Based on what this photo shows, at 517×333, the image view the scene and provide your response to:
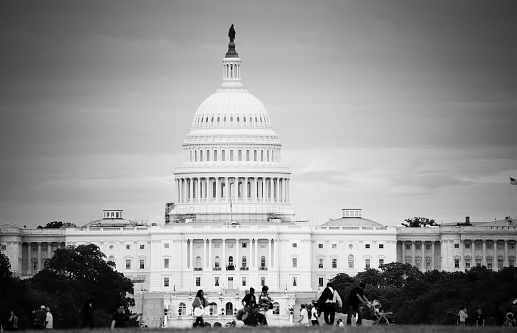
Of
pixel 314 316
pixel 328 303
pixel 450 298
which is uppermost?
pixel 450 298

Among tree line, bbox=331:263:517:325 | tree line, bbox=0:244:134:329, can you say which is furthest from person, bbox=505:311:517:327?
tree line, bbox=0:244:134:329

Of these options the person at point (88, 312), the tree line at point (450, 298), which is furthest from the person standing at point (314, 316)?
the tree line at point (450, 298)

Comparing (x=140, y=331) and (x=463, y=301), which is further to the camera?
(x=463, y=301)

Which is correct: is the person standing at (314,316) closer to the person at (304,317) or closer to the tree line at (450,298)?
the person at (304,317)

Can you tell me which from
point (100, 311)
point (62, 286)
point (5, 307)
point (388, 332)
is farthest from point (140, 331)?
point (62, 286)

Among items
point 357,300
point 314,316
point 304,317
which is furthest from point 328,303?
point 304,317

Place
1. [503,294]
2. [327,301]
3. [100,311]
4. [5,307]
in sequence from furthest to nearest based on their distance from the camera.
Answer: [100,311] → [503,294] → [5,307] → [327,301]

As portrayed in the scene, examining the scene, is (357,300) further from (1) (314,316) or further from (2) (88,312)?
(2) (88,312)

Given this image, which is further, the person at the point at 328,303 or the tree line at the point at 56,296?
the tree line at the point at 56,296

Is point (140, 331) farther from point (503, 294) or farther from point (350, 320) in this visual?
point (503, 294)

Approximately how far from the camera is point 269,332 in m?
98.3

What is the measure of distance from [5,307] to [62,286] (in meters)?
39.6

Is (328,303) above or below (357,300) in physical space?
below

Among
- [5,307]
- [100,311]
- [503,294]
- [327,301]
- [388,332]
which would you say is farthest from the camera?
[100,311]
